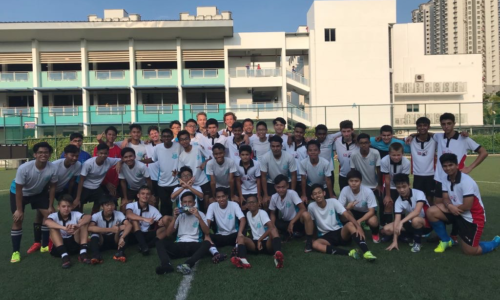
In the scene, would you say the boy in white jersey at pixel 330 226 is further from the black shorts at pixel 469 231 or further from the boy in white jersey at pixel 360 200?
the black shorts at pixel 469 231

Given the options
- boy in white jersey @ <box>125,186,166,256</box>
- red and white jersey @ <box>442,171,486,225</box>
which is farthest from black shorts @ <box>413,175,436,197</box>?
boy in white jersey @ <box>125,186,166,256</box>

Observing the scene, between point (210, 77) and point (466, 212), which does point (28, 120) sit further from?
point (466, 212)

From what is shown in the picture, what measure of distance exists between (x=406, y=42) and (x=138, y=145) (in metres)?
32.3

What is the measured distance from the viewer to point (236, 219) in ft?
16.5

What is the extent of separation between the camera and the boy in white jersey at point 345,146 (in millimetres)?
5945

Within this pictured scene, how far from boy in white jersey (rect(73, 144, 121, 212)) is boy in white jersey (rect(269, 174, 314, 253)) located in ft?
8.37

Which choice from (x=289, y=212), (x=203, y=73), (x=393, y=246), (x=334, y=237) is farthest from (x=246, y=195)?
(x=203, y=73)

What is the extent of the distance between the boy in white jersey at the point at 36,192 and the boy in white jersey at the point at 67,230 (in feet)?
1.39

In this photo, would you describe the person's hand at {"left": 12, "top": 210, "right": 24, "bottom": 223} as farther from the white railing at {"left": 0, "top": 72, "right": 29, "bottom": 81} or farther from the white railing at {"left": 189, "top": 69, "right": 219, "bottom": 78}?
the white railing at {"left": 0, "top": 72, "right": 29, "bottom": 81}

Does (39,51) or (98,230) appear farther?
(39,51)

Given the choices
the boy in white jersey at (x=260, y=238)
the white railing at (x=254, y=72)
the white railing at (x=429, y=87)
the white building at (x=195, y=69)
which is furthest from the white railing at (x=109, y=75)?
the boy in white jersey at (x=260, y=238)

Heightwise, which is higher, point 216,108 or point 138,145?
point 216,108

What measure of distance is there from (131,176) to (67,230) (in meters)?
1.35

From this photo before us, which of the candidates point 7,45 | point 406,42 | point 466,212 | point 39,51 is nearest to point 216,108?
point 39,51
